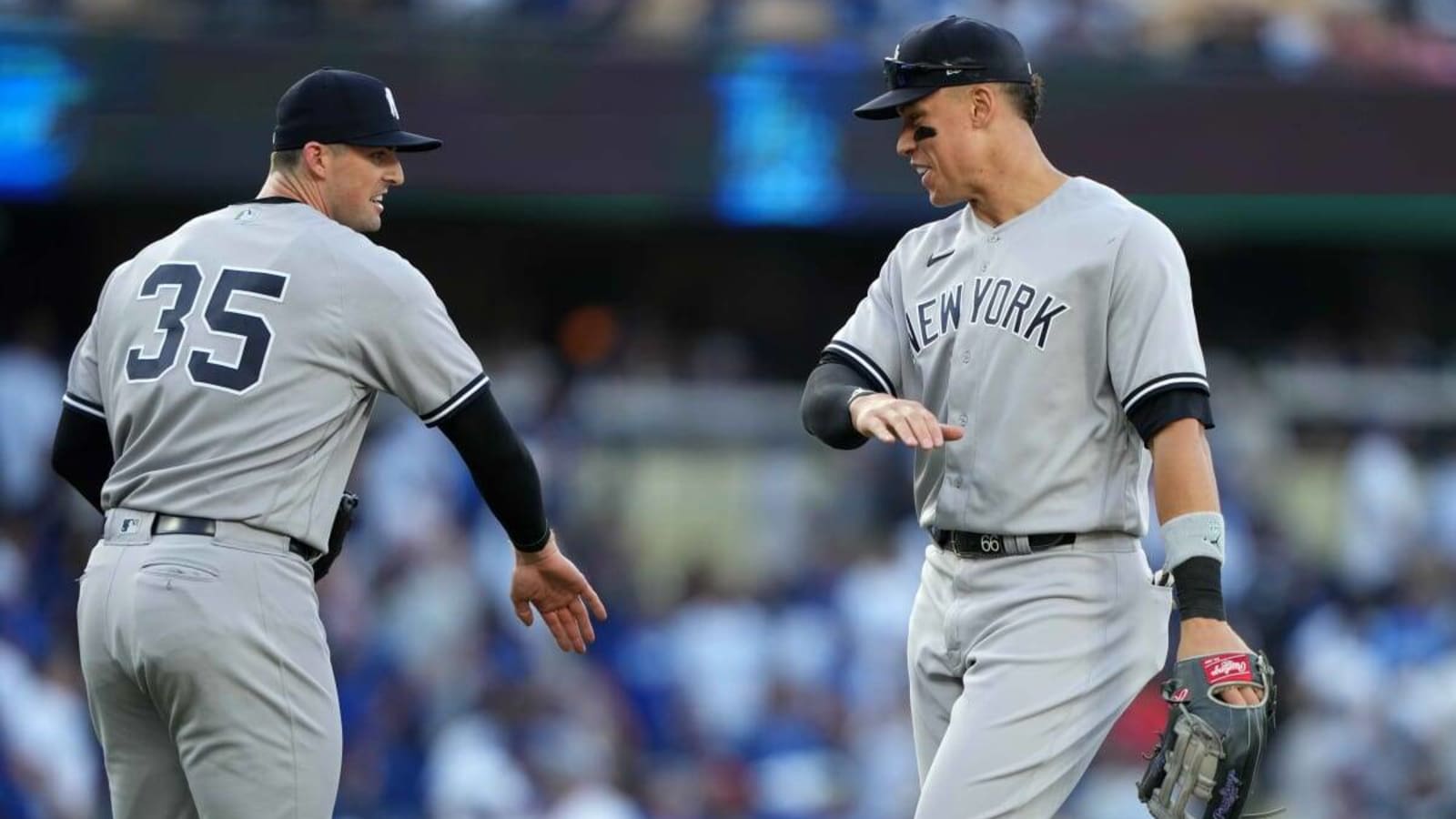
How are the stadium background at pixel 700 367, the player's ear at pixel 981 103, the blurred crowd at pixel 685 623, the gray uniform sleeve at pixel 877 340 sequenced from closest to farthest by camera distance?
the player's ear at pixel 981 103 < the gray uniform sleeve at pixel 877 340 < the blurred crowd at pixel 685 623 < the stadium background at pixel 700 367

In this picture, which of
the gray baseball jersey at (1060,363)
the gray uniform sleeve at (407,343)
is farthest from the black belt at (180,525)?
the gray baseball jersey at (1060,363)

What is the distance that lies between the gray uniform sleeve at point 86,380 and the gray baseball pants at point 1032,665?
1.67 m

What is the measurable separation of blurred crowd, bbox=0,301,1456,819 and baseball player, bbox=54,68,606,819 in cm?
491

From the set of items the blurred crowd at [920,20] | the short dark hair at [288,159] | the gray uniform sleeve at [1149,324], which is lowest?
the blurred crowd at [920,20]

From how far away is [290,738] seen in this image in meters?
3.82

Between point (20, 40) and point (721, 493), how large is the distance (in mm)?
4019

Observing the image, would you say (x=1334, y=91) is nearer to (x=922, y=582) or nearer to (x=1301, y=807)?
(x=1301, y=807)

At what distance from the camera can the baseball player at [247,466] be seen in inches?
149

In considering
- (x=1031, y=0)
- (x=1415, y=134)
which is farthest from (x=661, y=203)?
(x=1415, y=134)

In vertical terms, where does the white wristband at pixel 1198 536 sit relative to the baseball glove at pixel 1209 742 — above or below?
above

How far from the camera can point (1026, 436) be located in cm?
399

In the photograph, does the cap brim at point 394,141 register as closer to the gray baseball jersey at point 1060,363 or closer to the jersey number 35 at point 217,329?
the jersey number 35 at point 217,329

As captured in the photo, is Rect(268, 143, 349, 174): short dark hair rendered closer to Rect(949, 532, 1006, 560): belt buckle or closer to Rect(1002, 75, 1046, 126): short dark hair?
Rect(1002, 75, 1046, 126): short dark hair

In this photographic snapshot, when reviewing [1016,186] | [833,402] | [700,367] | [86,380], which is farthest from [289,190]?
[700,367]
